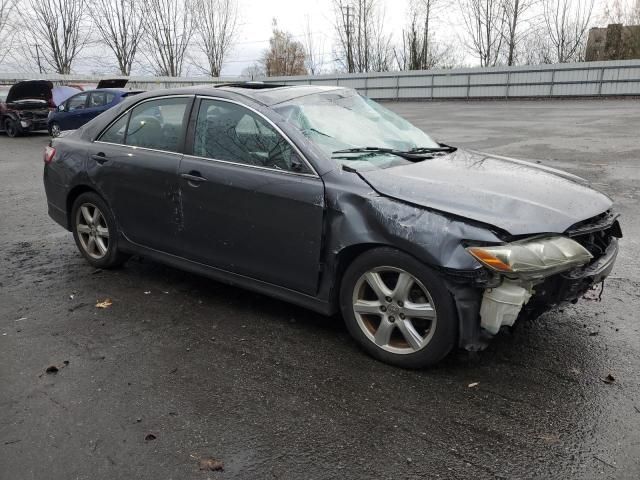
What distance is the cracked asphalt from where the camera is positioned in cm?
246

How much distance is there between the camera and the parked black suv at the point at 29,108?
714 inches

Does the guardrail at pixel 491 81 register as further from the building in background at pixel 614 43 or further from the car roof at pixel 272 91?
the car roof at pixel 272 91

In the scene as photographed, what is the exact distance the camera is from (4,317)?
159 inches

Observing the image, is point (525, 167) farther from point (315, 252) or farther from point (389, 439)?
point (389, 439)

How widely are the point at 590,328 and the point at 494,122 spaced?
16.9m

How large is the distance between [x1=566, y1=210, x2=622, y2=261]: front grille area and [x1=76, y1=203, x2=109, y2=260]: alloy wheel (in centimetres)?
372

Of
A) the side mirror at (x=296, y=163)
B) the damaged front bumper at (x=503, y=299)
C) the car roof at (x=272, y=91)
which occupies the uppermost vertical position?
the car roof at (x=272, y=91)

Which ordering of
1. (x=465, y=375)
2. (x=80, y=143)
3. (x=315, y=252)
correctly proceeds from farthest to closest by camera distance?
(x=80, y=143) < (x=315, y=252) < (x=465, y=375)

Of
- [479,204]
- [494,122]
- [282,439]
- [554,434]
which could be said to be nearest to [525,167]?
[479,204]

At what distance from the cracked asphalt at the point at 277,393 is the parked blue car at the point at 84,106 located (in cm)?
1199

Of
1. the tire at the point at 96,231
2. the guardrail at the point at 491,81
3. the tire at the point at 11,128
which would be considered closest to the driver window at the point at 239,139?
the tire at the point at 96,231

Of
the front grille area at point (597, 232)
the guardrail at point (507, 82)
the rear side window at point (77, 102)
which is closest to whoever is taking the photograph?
the front grille area at point (597, 232)

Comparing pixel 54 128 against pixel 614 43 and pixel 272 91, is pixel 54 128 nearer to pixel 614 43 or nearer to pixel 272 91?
pixel 272 91

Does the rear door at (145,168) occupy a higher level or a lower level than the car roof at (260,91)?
lower
